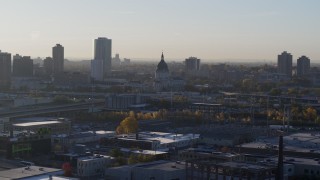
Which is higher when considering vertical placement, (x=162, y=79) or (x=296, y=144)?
(x=162, y=79)

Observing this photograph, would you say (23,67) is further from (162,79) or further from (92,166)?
(92,166)

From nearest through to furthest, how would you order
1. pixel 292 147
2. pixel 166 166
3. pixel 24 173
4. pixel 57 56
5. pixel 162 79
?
pixel 24 173
pixel 166 166
pixel 292 147
pixel 162 79
pixel 57 56

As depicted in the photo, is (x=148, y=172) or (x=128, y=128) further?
(x=128, y=128)

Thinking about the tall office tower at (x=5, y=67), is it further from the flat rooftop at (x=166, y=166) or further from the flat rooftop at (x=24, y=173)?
the flat rooftop at (x=24, y=173)

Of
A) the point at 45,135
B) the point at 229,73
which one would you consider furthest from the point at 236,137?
the point at 229,73

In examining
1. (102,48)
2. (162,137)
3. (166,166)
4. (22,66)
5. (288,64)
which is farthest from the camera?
(102,48)

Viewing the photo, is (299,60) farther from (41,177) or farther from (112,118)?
(41,177)

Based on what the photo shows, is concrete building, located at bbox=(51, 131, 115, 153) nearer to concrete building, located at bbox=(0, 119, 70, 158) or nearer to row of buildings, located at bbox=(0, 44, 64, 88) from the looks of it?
concrete building, located at bbox=(0, 119, 70, 158)

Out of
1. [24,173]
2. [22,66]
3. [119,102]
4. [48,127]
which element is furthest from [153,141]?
[22,66]
